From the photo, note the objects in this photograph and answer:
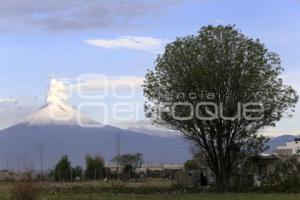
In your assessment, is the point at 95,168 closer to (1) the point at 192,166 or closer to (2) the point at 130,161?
(2) the point at 130,161

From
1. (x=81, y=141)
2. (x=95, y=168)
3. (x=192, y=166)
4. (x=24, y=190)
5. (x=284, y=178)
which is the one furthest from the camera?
(x=81, y=141)

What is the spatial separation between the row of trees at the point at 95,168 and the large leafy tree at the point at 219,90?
31468mm

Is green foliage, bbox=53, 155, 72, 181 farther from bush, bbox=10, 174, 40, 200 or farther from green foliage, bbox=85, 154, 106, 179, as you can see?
bush, bbox=10, 174, 40, 200

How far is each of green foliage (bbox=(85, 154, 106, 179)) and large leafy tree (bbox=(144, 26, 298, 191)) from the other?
3889cm

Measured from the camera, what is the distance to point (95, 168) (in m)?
87.3

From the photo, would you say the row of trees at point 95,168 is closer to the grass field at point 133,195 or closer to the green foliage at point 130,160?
the green foliage at point 130,160


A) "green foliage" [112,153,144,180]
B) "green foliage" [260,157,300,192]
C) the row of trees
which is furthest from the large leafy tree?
"green foliage" [112,153,144,180]

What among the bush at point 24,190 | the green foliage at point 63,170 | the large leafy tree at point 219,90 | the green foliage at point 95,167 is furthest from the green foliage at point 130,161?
the bush at point 24,190

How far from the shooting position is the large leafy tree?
4128cm

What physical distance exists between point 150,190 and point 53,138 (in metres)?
141

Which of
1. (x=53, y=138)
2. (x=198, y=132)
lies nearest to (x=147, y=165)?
(x=198, y=132)

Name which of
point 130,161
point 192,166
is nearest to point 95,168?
point 130,161

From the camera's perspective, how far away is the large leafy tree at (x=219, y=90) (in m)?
41.3

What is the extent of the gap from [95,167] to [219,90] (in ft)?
163
